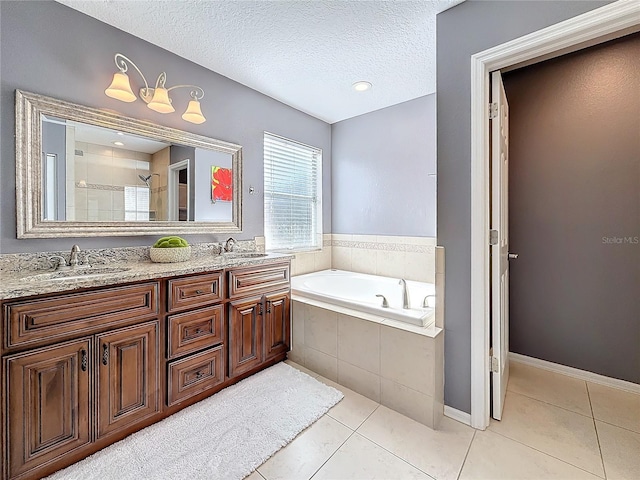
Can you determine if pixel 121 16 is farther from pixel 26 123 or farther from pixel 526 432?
pixel 526 432

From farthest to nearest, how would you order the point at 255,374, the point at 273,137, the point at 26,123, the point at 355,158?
the point at 355,158
the point at 273,137
the point at 255,374
the point at 26,123

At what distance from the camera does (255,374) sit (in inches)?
85.1

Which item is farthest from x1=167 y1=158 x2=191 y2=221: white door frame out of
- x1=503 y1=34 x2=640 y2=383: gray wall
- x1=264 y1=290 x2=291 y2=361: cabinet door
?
x1=503 y1=34 x2=640 y2=383: gray wall

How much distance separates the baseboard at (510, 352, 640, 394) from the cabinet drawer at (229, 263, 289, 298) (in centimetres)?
203

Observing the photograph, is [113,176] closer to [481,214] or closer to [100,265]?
[100,265]

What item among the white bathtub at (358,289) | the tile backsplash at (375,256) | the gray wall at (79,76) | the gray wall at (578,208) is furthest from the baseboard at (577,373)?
the gray wall at (79,76)

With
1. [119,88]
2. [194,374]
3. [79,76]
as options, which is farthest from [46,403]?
[79,76]

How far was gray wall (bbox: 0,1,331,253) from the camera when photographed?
150cm

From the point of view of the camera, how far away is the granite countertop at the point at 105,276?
1182 millimetres

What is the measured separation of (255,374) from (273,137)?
7.13ft

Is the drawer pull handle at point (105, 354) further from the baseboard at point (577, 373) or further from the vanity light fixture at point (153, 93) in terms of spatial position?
the baseboard at point (577, 373)

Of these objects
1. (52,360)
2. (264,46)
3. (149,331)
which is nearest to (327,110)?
(264,46)

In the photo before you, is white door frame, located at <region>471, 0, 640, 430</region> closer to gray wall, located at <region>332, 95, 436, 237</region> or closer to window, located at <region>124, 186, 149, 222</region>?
gray wall, located at <region>332, 95, 436, 237</region>

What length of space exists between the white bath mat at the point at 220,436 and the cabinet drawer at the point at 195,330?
1.25ft
